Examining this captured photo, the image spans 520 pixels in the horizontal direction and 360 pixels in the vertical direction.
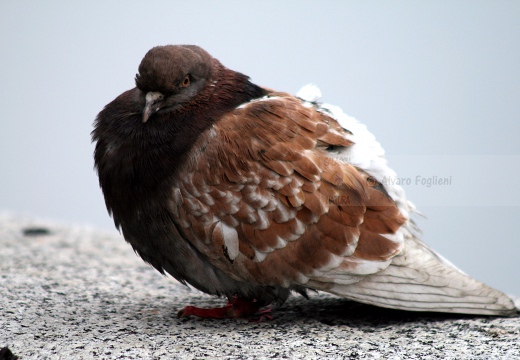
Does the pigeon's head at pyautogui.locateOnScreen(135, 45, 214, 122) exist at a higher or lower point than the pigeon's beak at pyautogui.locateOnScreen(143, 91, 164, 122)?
higher

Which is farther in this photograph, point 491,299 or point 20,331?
point 491,299

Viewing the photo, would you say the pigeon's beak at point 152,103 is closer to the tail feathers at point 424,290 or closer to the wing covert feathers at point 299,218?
the wing covert feathers at point 299,218

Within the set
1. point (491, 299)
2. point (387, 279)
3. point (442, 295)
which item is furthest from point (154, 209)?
point (491, 299)

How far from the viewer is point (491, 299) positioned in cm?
499

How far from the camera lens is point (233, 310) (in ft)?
17.3

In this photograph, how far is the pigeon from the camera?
185 inches

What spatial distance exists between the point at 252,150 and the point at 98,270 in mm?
2967

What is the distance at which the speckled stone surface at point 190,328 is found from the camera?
4398 millimetres

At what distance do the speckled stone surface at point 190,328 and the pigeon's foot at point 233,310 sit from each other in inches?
3.1

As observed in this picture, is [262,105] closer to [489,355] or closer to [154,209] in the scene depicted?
[154,209]

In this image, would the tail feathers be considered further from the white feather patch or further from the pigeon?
the white feather patch

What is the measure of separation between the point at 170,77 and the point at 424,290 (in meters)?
2.47

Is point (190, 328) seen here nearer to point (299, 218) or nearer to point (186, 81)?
point (299, 218)

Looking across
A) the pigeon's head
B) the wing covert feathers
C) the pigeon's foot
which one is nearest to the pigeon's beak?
the pigeon's head
